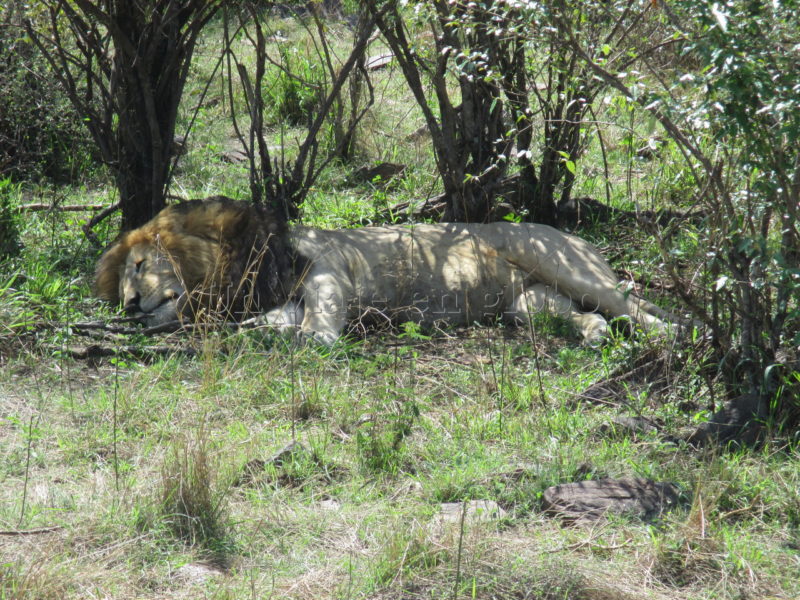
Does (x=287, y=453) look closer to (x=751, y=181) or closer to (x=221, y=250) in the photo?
(x=221, y=250)

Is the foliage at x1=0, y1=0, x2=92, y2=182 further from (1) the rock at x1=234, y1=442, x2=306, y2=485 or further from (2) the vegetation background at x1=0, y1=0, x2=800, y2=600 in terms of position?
(1) the rock at x1=234, y1=442, x2=306, y2=485

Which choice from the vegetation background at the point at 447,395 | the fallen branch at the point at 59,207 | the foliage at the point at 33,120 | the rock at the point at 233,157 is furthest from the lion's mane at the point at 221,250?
the rock at the point at 233,157

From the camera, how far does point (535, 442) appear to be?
161 inches

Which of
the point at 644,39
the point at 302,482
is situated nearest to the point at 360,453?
the point at 302,482

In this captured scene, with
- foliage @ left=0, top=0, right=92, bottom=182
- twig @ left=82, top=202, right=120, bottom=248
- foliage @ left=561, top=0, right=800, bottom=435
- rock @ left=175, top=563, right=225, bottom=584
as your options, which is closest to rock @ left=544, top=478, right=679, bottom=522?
foliage @ left=561, top=0, right=800, bottom=435

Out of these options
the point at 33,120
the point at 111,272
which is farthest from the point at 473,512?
the point at 33,120

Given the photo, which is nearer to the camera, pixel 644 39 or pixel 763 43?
pixel 763 43

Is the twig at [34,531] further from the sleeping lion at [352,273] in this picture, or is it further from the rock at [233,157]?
the rock at [233,157]

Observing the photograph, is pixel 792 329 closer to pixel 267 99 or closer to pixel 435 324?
pixel 435 324

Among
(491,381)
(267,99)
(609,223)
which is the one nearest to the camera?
(491,381)

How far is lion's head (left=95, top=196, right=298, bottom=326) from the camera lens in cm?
555

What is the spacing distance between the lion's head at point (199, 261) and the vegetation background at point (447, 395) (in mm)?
265

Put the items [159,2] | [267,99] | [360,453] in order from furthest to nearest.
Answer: [267,99] → [159,2] → [360,453]

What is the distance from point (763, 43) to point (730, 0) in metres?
0.21
